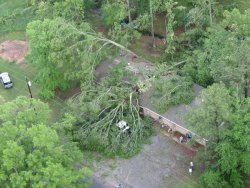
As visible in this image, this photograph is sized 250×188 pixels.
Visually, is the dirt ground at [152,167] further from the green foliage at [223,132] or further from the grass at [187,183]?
the green foliage at [223,132]

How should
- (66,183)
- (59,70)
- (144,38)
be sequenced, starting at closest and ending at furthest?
(66,183) → (59,70) → (144,38)

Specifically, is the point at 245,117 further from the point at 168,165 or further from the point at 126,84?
the point at 126,84

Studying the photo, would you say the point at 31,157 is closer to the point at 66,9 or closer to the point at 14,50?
the point at 66,9

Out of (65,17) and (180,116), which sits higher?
(65,17)

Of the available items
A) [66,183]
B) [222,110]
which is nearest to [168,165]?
[222,110]

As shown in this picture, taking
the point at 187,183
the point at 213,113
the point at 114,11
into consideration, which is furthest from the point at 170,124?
the point at 114,11

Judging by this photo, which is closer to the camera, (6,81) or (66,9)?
(66,9)

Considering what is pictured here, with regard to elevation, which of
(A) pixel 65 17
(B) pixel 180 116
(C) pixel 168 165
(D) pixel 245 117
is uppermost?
(A) pixel 65 17
